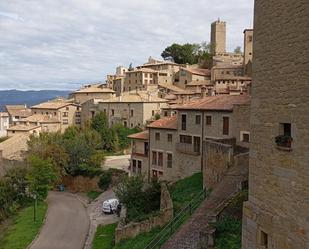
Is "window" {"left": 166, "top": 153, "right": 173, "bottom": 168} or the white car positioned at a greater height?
"window" {"left": 166, "top": 153, "right": 173, "bottom": 168}

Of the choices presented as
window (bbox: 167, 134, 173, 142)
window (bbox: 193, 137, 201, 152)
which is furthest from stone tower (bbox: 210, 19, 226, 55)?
window (bbox: 193, 137, 201, 152)

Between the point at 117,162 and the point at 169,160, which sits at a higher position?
the point at 169,160

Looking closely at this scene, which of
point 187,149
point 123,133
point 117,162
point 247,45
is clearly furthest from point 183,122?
point 247,45

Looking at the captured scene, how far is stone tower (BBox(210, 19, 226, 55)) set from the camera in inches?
4791

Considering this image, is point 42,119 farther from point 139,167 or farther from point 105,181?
point 139,167

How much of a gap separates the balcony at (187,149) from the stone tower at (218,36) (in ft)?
299

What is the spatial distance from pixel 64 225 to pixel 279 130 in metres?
26.7

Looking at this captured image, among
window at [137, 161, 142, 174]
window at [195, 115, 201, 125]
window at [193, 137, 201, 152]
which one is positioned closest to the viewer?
window at [193, 137, 201, 152]

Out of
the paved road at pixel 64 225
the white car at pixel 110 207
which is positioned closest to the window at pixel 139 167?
the white car at pixel 110 207

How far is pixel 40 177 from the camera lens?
1677 inches

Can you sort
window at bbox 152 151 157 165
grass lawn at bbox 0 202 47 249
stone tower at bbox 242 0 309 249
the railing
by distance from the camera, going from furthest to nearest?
1. window at bbox 152 151 157 165
2. grass lawn at bbox 0 202 47 249
3. the railing
4. stone tower at bbox 242 0 309 249

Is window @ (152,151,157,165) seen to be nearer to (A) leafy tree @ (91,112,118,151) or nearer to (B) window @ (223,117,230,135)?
(B) window @ (223,117,230,135)

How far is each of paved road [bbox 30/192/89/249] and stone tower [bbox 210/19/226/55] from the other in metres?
85.4

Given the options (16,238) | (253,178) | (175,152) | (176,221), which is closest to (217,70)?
(175,152)
